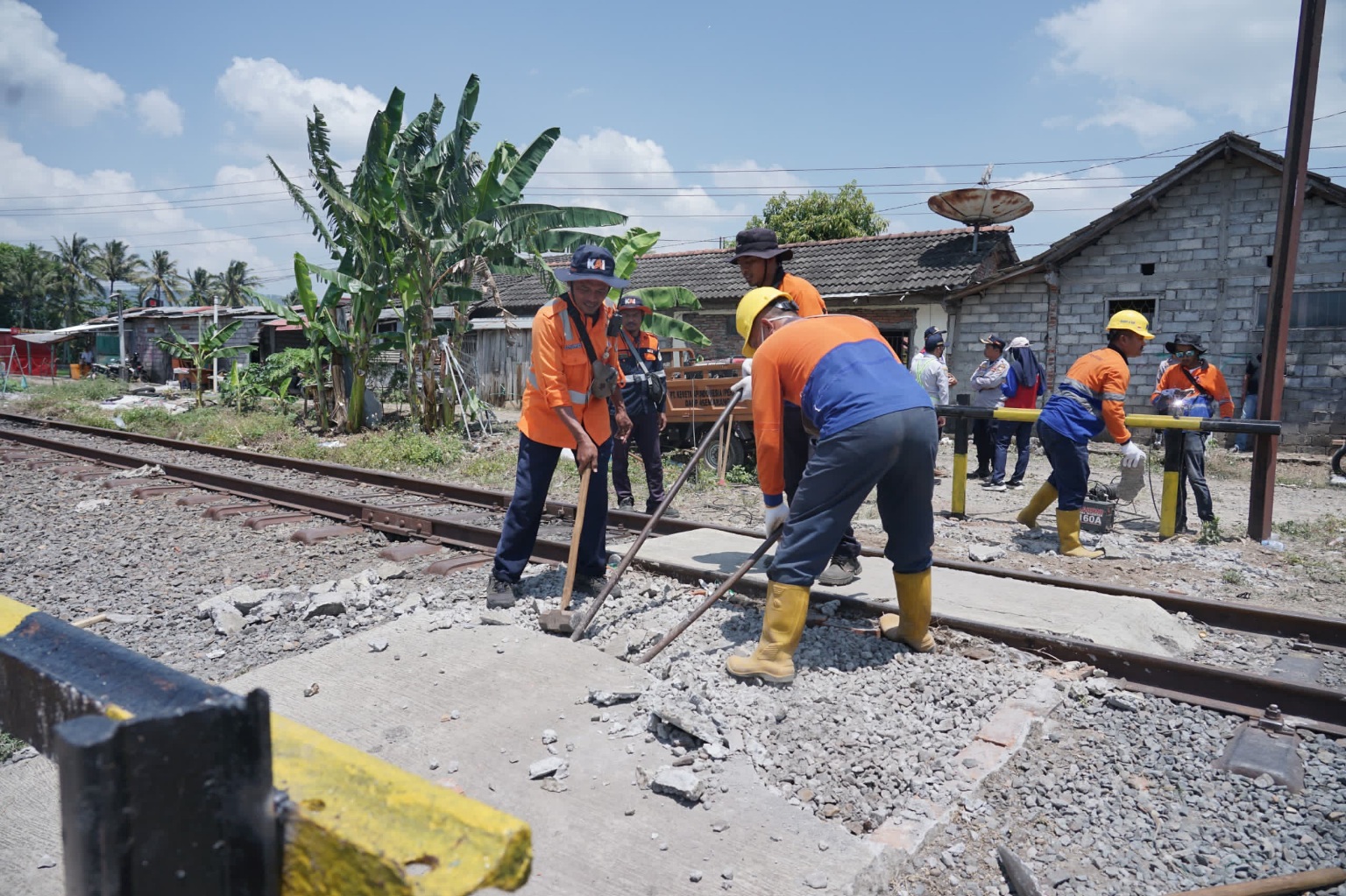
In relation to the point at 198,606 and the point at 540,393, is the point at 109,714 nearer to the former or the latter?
the point at 540,393

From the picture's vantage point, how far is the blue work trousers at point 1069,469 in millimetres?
6648

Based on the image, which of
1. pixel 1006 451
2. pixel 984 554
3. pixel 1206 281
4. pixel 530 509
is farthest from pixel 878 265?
pixel 530 509

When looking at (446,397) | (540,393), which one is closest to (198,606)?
(540,393)

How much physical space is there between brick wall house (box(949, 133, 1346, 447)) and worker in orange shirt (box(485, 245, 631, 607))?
43.8ft

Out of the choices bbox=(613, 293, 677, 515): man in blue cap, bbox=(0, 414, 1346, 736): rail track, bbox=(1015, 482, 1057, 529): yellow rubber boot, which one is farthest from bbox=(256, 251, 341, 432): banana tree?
bbox=(1015, 482, 1057, 529): yellow rubber boot

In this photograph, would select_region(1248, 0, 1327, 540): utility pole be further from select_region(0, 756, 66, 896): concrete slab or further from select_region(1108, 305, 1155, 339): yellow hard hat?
select_region(0, 756, 66, 896): concrete slab

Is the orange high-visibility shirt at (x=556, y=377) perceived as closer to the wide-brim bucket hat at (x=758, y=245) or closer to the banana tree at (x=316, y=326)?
the wide-brim bucket hat at (x=758, y=245)

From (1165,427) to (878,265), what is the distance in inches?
491

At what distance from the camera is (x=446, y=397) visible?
14.9 metres

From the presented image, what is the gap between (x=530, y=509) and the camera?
500cm

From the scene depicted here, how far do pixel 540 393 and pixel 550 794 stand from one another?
241cm

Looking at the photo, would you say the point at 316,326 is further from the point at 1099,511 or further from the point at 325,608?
the point at 1099,511

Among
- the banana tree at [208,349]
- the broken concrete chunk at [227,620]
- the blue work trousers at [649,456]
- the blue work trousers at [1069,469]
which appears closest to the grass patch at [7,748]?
the broken concrete chunk at [227,620]

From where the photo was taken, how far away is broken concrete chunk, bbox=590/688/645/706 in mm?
3723
